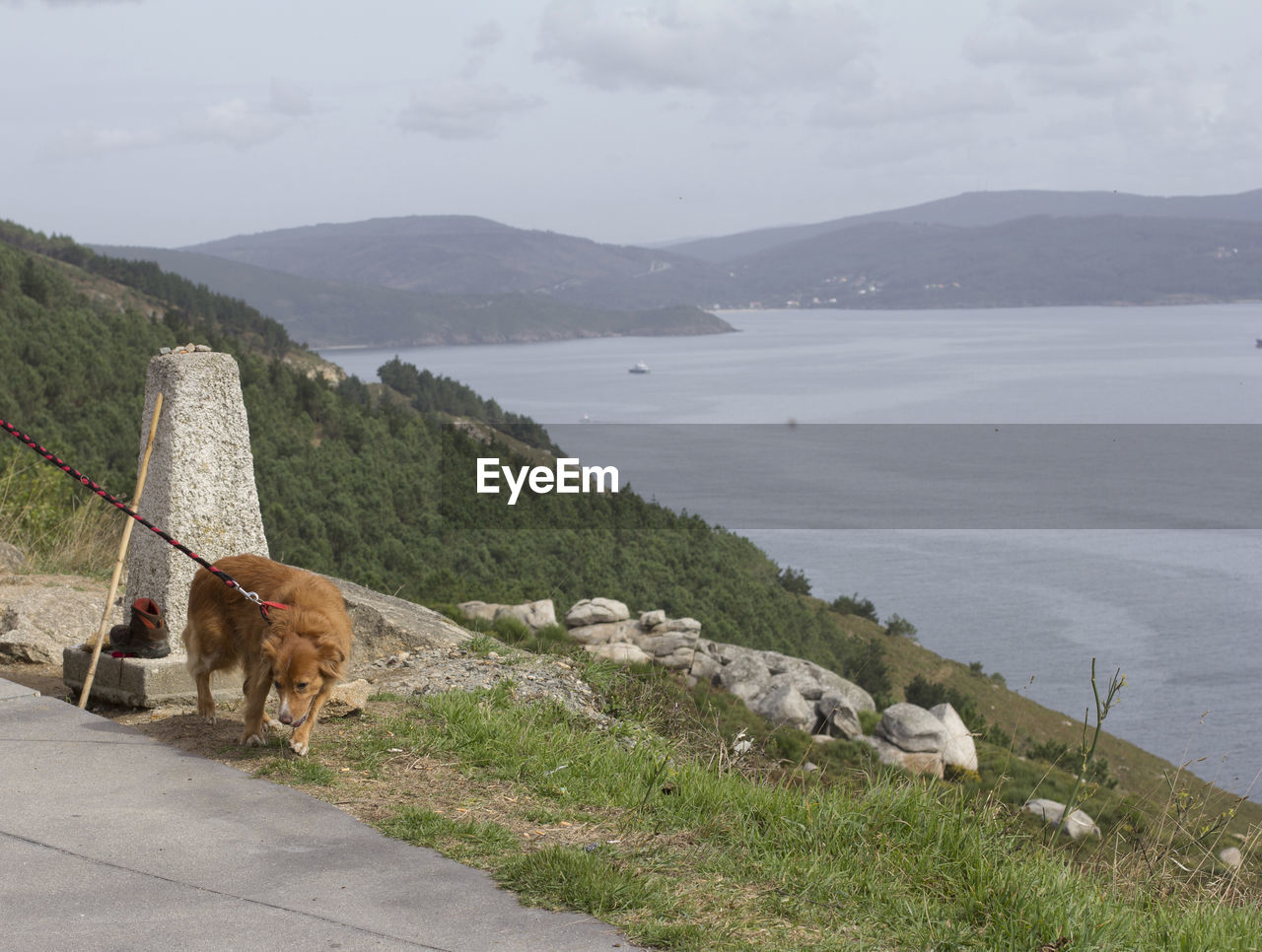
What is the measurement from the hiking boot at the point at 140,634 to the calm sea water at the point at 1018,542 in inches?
160

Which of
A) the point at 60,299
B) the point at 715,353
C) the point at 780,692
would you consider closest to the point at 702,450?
the point at 60,299

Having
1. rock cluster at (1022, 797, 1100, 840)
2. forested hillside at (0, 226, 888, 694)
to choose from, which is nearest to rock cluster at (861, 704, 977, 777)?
rock cluster at (1022, 797, 1100, 840)

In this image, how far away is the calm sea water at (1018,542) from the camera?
47.8m

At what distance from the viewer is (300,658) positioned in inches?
175

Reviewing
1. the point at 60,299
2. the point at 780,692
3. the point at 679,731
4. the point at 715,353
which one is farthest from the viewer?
the point at 715,353

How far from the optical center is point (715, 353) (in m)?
163

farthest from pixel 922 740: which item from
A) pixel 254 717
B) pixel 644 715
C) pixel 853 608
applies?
pixel 853 608

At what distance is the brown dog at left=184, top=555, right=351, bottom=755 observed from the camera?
14.7 ft

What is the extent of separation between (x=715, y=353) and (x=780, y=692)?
14693 cm

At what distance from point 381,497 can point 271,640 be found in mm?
36484

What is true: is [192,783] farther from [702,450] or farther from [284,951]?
[702,450]

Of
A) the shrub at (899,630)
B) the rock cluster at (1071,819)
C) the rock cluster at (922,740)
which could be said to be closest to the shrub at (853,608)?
the shrub at (899,630)

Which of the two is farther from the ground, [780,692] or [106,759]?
[106,759]

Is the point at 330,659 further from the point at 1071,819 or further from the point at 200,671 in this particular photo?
the point at 1071,819
